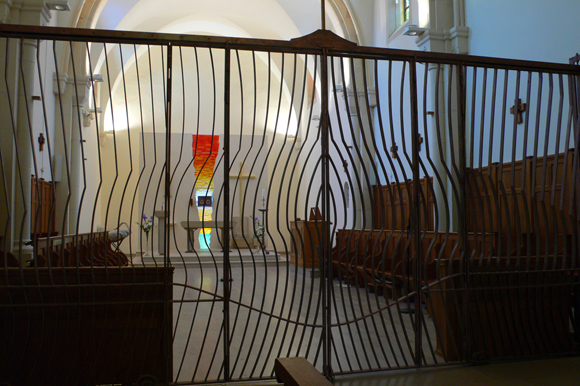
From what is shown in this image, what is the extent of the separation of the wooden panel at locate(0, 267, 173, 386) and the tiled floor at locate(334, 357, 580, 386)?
1.11 m

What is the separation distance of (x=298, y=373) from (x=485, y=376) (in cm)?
201

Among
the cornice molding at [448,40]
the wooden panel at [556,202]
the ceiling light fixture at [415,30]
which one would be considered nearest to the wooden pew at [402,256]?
the wooden panel at [556,202]

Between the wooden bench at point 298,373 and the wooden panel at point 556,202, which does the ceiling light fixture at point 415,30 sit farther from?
the wooden bench at point 298,373

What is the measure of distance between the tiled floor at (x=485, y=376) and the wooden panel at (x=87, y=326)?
1.11m

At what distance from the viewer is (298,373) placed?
4.63ft

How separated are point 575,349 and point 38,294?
11.3 feet

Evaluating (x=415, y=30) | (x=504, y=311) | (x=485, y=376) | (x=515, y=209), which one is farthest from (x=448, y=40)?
(x=485, y=376)

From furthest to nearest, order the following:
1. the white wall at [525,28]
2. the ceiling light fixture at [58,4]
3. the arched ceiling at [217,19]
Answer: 1. the arched ceiling at [217,19]
2. the ceiling light fixture at [58,4]
3. the white wall at [525,28]

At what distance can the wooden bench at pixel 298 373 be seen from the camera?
1.33m

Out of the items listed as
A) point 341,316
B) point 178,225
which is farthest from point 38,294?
point 178,225

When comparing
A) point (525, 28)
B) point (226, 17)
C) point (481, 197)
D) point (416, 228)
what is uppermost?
point (226, 17)

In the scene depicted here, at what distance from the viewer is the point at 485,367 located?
3164mm

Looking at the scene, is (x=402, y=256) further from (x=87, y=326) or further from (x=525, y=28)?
(x=525, y=28)

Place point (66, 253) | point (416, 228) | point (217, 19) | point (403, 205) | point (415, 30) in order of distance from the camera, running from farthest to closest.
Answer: point (217, 19)
point (415, 30)
point (66, 253)
point (403, 205)
point (416, 228)
